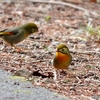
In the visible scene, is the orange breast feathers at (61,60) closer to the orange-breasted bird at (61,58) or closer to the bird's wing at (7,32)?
the orange-breasted bird at (61,58)

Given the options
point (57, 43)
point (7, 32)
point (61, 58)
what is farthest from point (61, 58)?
point (57, 43)

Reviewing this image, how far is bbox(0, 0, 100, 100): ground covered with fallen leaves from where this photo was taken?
5.77 m

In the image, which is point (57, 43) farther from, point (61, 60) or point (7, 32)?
point (61, 60)

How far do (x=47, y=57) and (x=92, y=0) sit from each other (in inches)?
258

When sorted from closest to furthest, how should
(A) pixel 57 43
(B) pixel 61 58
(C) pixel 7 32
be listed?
1. (B) pixel 61 58
2. (C) pixel 7 32
3. (A) pixel 57 43

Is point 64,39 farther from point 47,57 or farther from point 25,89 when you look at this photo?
point 25,89


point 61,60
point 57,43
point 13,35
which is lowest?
point 61,60

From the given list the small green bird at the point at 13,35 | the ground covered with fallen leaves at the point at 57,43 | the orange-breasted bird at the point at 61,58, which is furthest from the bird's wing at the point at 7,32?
the orange-breasted bird at the point at 61,58

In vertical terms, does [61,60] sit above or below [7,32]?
below

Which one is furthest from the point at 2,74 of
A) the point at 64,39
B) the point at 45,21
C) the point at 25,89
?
the point at 45,21

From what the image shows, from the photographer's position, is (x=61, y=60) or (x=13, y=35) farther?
(x=13, y=35)

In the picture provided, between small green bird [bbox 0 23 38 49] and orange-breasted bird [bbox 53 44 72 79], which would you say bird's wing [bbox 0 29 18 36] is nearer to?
small green bird [bbox 0 23 38 49]

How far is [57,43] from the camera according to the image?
8477mm

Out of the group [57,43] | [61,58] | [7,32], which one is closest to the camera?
[61,58]
